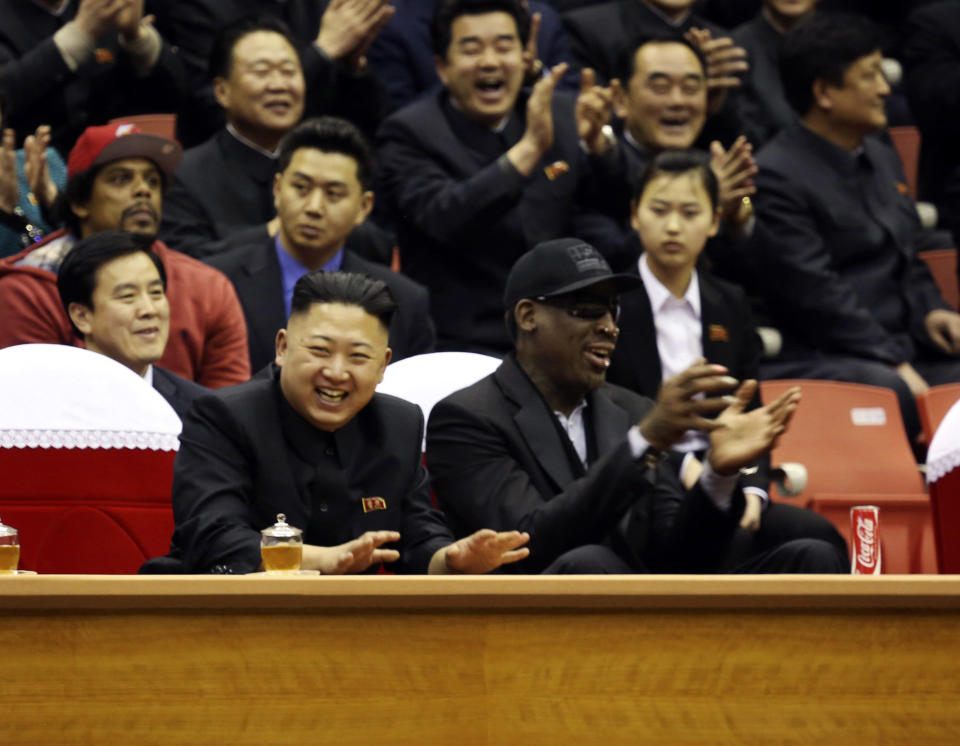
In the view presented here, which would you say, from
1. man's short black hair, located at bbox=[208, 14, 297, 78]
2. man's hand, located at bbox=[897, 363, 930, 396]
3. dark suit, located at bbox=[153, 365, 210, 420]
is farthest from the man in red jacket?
man's hand, located at bbox=[897, 363, 930, 396]

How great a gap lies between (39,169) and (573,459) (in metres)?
1.89

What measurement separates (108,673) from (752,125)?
4.08 meters

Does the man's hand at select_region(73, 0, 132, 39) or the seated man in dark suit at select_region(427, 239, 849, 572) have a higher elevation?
the man's hand at select_region(73, 0, 132, 39)

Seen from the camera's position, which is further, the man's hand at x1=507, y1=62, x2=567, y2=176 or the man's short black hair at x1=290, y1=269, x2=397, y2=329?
the man's hand at x1=507, y1=62, x2=567, y2=176

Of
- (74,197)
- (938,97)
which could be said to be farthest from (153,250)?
(938,97)

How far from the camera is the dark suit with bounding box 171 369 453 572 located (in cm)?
263

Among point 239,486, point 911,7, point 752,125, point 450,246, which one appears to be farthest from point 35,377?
point 911,7

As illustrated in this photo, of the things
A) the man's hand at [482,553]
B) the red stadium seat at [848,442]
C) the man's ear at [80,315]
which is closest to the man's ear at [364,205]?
the man's ear at [80,315]

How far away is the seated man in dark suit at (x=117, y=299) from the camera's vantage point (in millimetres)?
3703

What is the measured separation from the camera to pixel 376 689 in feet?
6.17

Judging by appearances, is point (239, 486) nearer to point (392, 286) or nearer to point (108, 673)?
point (108, 673)

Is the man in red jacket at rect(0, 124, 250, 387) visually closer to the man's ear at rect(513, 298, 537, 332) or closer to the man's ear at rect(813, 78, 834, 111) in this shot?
the man's ear at rect(513, 298, 537, 332)

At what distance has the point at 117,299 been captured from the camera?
12.2ft

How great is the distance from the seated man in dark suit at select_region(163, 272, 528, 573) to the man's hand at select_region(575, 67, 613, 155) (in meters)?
1.84
